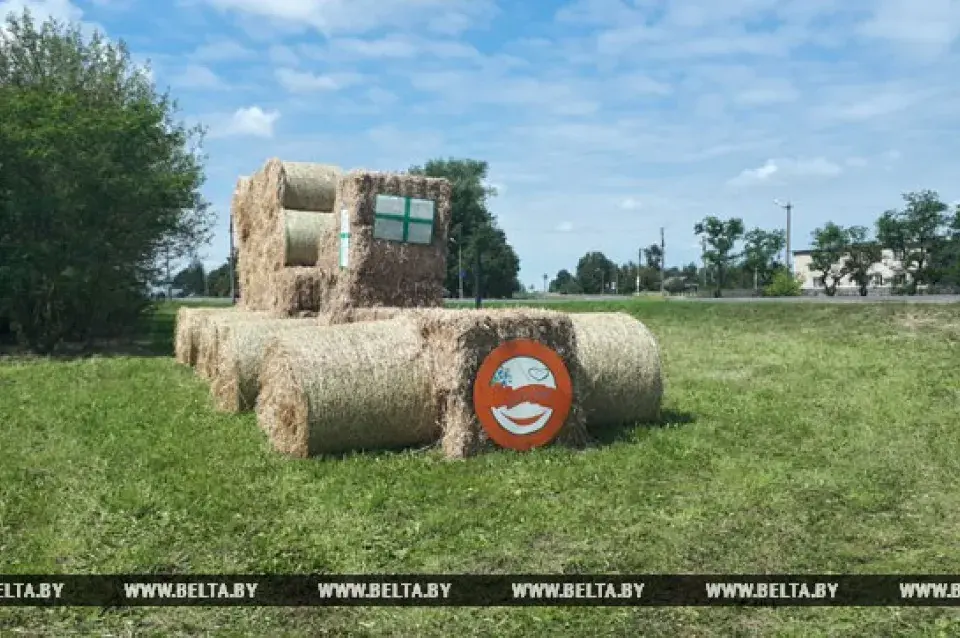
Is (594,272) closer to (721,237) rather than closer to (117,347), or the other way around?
(721,237)

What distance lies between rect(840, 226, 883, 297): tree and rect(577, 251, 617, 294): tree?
2522 inches

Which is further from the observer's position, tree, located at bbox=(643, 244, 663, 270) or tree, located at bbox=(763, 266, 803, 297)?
tree, located at bbox=(643, 244, 663, 270)

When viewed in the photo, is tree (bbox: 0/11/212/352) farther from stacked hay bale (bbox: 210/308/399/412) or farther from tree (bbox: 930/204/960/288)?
tree (bbox: 930/204/960/288)

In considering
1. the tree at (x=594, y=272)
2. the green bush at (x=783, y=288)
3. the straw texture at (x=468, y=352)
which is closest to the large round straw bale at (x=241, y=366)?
the straw texture at (x=468, y=352)

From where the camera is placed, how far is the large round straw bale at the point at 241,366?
11195 mm

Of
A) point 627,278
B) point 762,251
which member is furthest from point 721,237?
point 627,278

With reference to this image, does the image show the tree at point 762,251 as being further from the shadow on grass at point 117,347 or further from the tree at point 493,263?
the shadow on grass at point 117,347

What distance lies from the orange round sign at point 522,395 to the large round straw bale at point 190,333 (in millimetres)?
8498

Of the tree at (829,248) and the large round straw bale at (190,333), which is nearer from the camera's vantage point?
the large round straw bale at (190,333)

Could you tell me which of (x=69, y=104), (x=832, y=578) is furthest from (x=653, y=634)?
(x=69, y=104)

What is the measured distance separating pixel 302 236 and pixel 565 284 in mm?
149746

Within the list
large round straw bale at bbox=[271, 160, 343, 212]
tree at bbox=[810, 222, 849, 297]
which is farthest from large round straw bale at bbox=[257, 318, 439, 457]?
tree at bbox=[810, 222, 849, 297]

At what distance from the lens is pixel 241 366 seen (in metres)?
11.2

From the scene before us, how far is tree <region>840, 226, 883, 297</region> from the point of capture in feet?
245
